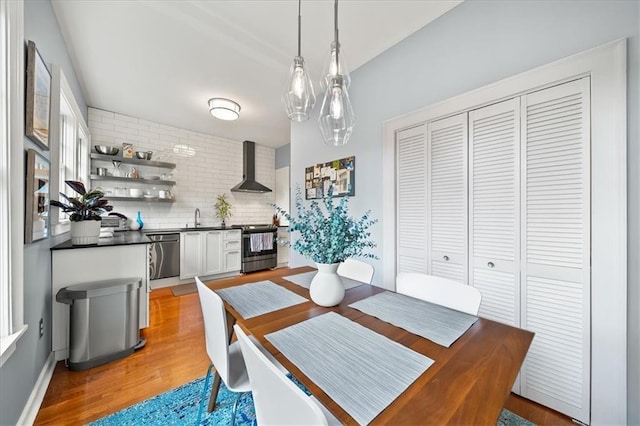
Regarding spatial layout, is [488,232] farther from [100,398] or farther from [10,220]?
[100,398]

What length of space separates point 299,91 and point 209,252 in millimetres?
3477

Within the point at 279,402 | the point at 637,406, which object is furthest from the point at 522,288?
the point at 279,402

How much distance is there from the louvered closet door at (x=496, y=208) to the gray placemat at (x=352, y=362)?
4.04 feet

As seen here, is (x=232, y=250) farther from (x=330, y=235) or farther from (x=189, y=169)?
(x=330, y=235)

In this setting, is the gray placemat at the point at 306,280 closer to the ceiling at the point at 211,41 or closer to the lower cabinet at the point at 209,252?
the ceiling at the point at 211,41

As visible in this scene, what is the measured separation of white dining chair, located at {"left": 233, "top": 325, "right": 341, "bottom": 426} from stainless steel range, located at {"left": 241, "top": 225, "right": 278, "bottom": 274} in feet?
13.1

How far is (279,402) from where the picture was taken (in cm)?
63

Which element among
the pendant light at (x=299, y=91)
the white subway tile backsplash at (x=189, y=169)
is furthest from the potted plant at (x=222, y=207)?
the pendant light at (x=299, y=91)

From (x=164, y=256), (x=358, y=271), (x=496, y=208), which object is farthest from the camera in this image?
(x=164, y=256)

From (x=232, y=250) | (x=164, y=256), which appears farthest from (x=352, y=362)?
(x=232, y=250)

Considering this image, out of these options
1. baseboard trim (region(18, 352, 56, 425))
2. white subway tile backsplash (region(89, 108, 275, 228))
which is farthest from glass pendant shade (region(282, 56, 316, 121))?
white subway tile backsplash (region(89, 108, 275, 228))

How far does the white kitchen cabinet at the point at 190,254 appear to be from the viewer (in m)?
3.92

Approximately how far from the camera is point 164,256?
12.3ft

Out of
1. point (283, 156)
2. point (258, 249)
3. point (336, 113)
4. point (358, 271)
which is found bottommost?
point (258, 249)
